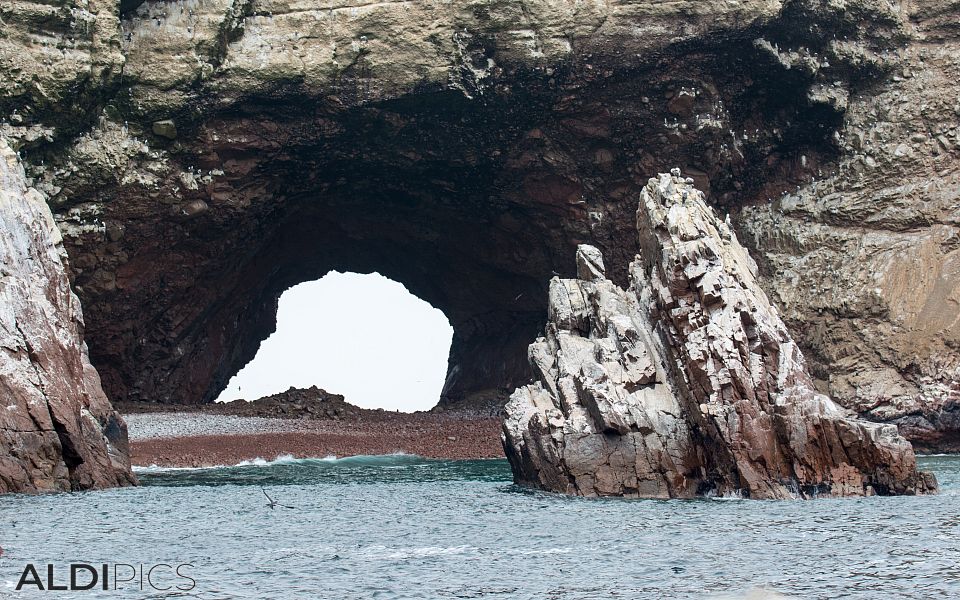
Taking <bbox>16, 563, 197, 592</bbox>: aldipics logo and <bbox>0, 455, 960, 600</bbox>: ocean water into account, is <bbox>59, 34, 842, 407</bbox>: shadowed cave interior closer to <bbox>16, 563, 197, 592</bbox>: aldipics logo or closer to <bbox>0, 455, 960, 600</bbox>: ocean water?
<bbox>0, 455, 960, 600</bbox>: ocean water

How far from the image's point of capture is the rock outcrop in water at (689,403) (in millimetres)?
28250

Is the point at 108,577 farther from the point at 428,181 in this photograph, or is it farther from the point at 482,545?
the point at 428,181

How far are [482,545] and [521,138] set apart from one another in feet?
110

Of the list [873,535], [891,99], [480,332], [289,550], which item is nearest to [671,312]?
[873,535]

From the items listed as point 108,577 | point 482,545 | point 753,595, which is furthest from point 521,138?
point 753,595

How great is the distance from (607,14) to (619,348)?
67.2 feet

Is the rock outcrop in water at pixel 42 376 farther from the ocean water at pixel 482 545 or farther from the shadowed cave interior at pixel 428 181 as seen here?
the shadowed cave interior at pixel 428 181

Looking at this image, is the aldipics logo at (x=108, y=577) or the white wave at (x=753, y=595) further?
the aldipics logo at (x=108, y=577)

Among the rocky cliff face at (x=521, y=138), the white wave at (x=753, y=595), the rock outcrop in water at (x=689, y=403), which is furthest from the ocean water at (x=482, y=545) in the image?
the rocky cliff face at (x=521, y=138)

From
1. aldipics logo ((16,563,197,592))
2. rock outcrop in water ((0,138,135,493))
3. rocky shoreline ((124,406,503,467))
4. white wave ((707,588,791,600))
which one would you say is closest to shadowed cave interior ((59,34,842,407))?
rocky shoreline ((124,406,503,467))

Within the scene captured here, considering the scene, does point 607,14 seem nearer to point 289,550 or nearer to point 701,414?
point 701,414

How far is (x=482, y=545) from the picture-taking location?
2166 centimetres

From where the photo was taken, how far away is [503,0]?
4666 cm

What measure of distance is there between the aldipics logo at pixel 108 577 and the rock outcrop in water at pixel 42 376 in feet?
40.1
